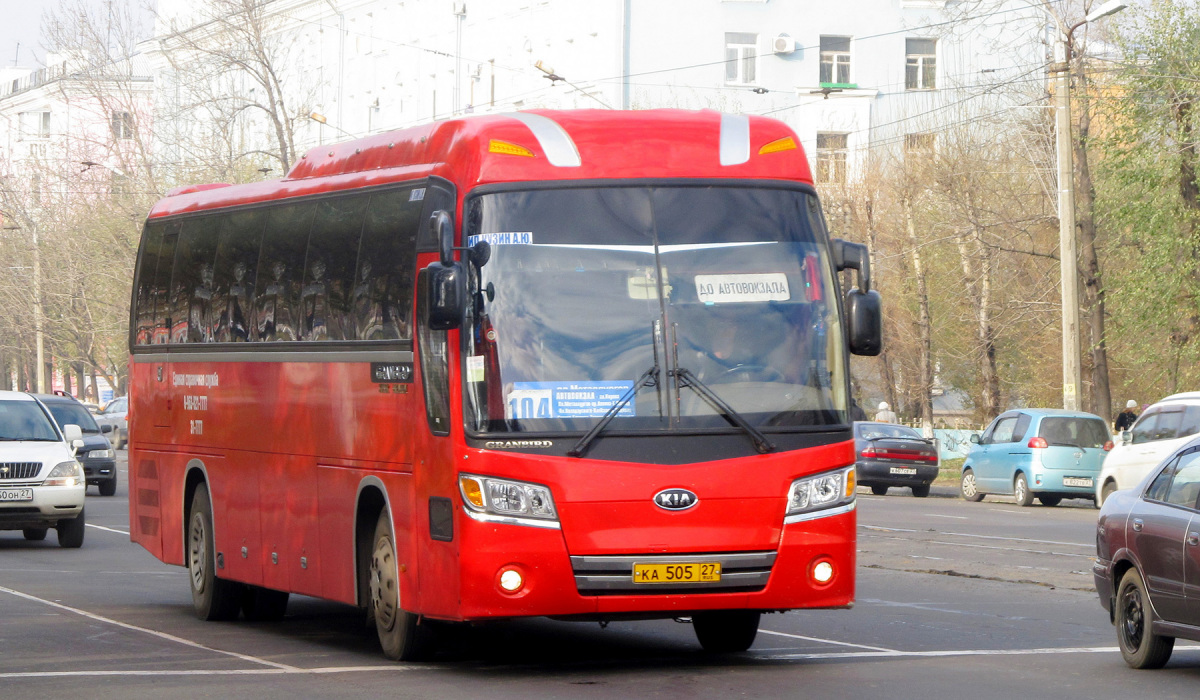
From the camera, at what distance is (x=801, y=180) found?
35.7 ft

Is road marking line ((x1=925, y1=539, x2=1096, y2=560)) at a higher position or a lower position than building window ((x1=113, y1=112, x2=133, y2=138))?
lower

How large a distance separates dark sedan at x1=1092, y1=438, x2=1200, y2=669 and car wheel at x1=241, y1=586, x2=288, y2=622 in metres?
6.27

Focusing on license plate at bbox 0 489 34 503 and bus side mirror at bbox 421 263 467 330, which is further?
license plate at bbox 0 489 34 503

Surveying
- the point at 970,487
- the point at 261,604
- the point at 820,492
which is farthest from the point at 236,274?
the point at 970,487

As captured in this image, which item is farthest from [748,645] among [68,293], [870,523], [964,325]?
[68,293]

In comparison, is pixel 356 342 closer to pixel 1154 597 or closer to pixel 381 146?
pixel 381 146

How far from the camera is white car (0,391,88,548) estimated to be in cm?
2108

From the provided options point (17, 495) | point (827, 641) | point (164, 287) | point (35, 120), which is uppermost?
point (35, 120)

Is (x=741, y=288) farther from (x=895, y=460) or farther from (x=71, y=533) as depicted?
(x=895, y=460)

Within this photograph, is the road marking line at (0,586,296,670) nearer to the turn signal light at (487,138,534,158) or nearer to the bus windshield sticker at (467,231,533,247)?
the bus windshield sticker at (467,231,533,247)

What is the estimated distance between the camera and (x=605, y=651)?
1191cm

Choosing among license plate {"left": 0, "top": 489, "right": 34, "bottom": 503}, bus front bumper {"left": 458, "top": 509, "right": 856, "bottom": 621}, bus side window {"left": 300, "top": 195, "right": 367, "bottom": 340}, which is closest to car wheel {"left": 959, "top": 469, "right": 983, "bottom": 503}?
license plate {"left": 0, "top": 489, "right": 34, "bottom": 503}

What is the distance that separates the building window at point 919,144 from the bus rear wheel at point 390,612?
38267mm

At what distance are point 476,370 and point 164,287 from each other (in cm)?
625
